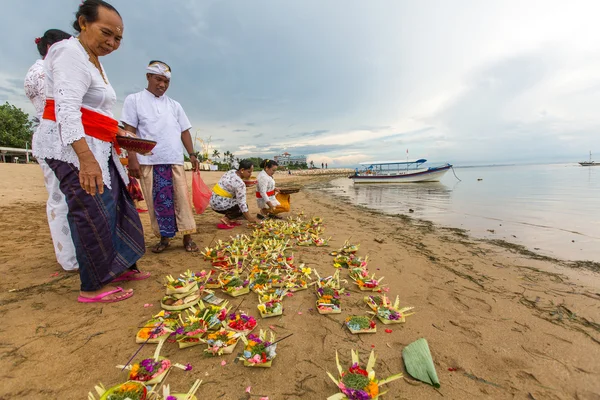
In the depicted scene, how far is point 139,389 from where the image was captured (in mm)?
1294

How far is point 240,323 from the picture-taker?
6.30 ft

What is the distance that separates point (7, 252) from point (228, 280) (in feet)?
10.1

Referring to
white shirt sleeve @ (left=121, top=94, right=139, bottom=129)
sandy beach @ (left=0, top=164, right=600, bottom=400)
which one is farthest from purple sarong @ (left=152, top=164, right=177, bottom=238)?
white shirt sleeve @ (left=121, top=94, right=139, bottom=129)

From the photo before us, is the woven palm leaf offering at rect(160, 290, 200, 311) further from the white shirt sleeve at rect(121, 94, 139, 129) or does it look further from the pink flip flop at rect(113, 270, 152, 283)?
the white shirt sleeve at rect(121, 94, 139, 129)

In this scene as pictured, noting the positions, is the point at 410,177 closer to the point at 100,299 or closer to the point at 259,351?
the point at 259,351

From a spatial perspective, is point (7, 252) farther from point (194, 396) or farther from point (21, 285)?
point (194, 396)

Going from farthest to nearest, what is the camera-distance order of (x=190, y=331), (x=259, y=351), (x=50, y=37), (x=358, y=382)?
(x=50, y=37)
(x=190, y=331)
(x=259, y=351)
(x=358, y=382)

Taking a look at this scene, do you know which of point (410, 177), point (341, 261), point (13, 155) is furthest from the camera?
point (13, 155)

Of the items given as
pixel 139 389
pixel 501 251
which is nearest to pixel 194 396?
pixel 139 389

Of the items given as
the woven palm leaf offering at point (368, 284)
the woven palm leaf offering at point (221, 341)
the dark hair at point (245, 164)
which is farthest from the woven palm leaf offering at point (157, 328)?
the dark hair at point (245, 164)

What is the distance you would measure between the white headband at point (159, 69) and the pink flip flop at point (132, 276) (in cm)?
245

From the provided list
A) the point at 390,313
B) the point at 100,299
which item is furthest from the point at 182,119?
the point at 390,313

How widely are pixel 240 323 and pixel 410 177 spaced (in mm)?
28177

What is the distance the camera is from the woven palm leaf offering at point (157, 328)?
5.60 feet
